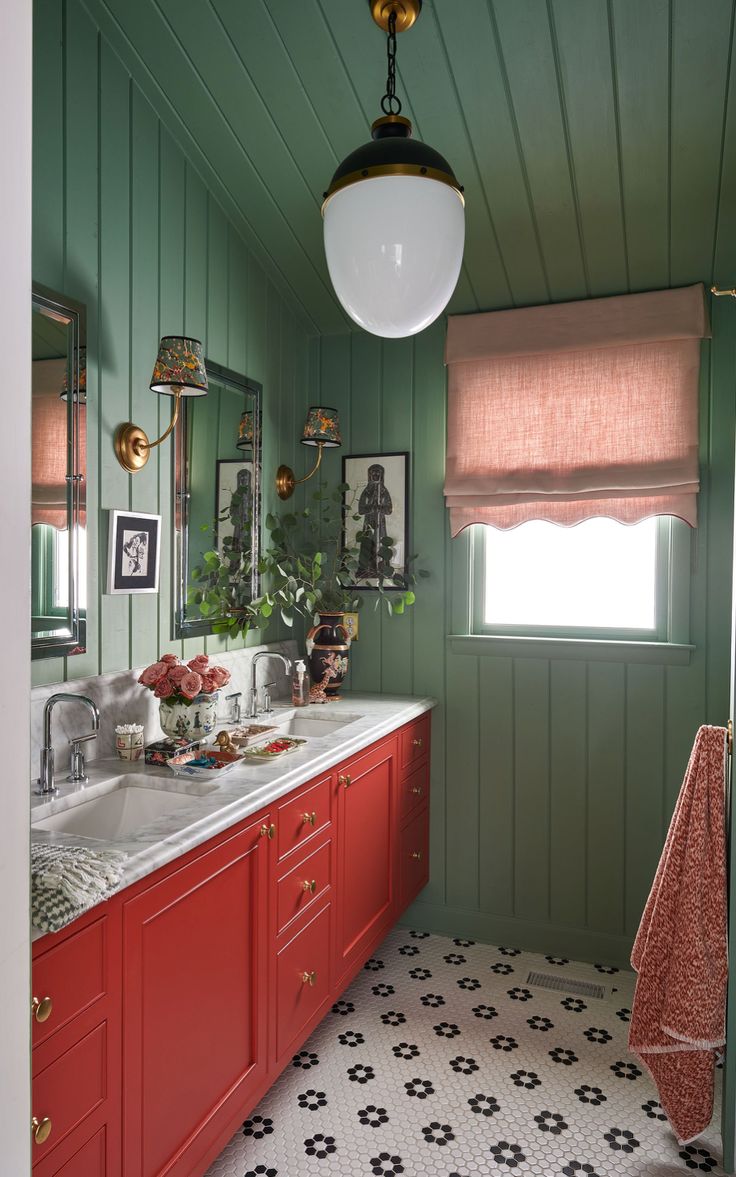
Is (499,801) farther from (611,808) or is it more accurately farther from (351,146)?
(351,146)

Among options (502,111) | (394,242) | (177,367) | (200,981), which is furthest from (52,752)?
(502,111)

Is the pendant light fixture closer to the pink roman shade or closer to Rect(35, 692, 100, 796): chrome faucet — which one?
Rect(35, 692, 100, 796): chrome faucet

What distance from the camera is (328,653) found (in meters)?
3.02

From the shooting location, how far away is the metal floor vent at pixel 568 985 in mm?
2701

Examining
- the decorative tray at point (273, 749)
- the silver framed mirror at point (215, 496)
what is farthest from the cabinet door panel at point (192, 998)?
the silver framed mirror at point (215, 496)

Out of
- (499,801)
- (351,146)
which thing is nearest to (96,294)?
(351,146)

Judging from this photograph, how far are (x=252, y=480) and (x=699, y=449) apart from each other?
1.62m

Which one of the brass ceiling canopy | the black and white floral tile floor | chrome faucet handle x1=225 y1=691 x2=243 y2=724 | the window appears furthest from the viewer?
the window

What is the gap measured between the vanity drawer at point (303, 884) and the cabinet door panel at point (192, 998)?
0.11 m

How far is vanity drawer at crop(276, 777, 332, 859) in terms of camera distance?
6.38 feet

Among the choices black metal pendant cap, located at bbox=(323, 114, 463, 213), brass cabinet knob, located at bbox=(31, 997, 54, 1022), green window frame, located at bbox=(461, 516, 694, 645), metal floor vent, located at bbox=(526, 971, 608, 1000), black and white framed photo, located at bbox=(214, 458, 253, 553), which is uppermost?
black metal pendant cap, located at bbox=(323, 114, 463, 213)

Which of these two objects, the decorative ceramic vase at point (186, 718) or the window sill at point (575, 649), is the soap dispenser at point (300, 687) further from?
the decorative ceramic vase at point (186, 718)

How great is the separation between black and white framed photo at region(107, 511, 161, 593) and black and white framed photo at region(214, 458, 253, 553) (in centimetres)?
35

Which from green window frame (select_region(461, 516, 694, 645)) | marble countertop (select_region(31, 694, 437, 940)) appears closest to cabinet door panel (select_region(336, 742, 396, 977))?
marble countertop (select_region(31, 694, 437, 940))
